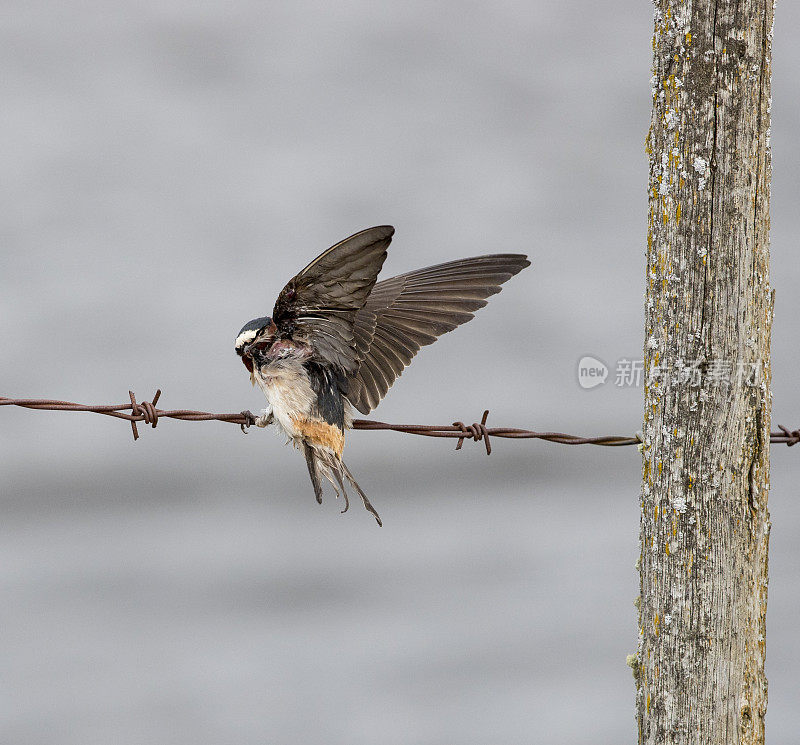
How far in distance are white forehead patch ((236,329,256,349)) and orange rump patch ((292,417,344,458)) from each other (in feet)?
0.83

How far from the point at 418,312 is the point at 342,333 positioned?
2.02ft

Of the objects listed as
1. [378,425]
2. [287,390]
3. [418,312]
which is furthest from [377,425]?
[418,312]

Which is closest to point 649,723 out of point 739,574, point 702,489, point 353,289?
point 739,574

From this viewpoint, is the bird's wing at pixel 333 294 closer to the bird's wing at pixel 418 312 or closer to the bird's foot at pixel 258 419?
the bird's foot at pixel 258 419

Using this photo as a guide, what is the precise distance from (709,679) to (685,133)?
1.12 m

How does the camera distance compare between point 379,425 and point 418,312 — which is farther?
point 418,312

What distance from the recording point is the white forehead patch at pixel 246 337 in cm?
247

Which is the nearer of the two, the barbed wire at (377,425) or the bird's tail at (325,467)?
the barbed wire at (377,425)

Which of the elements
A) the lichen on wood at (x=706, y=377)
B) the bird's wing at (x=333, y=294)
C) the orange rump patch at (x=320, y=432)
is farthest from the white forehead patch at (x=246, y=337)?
the lichen on wood at (x=706, y=377)

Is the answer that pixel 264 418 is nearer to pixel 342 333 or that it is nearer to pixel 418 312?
pixel 342 333

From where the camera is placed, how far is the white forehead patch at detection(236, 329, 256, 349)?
2.47m

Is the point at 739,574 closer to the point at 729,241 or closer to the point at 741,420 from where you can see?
the point at 741,420

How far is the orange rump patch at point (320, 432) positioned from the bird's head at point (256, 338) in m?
0.22

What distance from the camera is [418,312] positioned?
2936 mm
